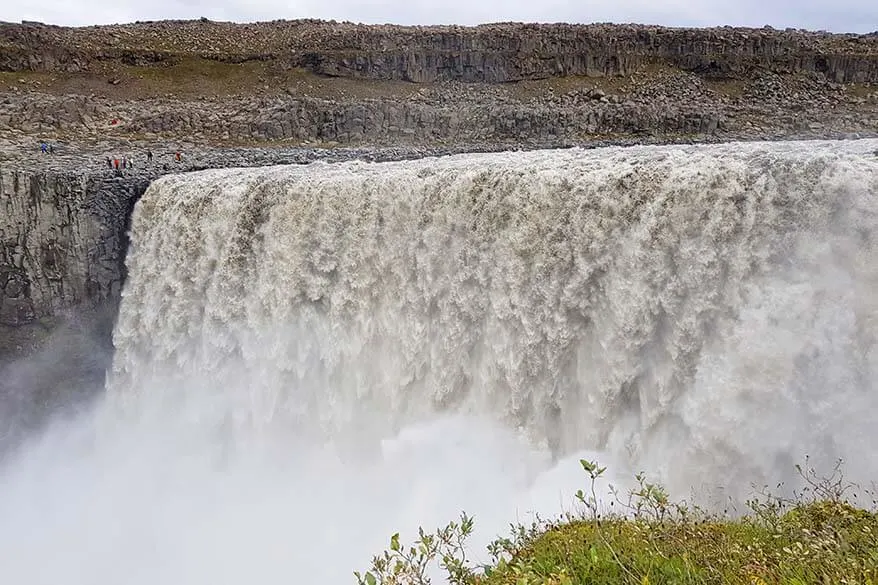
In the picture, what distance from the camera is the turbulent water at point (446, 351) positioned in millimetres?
8469

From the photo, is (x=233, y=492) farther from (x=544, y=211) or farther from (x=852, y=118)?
(x=852, y=118)

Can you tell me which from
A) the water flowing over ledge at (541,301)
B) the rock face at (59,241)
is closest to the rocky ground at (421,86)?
the rock face at (59,241)

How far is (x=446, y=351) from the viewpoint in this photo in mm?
11938

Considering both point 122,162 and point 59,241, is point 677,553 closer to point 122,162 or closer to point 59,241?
point 59,241

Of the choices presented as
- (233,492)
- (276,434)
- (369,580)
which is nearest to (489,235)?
(276,434)

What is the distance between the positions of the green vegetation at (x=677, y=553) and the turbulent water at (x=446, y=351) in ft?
10.8

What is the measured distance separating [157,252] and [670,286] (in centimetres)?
1199

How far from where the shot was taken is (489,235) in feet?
37.2

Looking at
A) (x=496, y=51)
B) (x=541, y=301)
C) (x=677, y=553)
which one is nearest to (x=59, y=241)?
(x=541, y=301)

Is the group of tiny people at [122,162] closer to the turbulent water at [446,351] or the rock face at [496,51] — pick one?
the turbulent water at [446,351]

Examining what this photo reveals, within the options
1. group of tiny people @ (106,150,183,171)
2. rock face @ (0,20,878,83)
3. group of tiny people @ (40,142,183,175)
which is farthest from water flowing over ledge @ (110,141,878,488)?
rock face @ (0,20,878,83)

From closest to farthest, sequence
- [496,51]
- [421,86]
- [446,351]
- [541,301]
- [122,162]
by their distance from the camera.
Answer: [541,301]
[446,351]
[122,162]
[421,86]
[496,51]

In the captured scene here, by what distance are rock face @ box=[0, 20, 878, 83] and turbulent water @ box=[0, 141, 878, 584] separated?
67.7 ft

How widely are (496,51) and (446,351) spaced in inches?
1029
